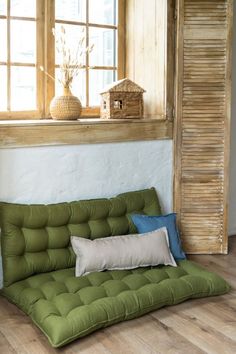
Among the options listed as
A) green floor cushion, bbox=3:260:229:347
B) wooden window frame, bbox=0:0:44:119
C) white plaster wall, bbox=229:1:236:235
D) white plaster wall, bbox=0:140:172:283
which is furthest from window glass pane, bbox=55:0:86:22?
green floor cushion, bbox=3:260:229:347

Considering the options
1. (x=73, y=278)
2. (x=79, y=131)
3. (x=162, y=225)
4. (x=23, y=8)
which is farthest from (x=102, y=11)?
(x=73, y=278)

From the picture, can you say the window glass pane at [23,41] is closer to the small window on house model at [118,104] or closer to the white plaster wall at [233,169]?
the small window on house model at [118,104]

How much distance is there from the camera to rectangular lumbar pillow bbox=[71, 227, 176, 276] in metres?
3.42

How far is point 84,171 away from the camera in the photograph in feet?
12.4

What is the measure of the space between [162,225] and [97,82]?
47.4 inches

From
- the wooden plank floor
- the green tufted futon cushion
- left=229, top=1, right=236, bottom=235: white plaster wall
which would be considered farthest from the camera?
left=229, top=1, right=236, bottom=235: white plaster wall

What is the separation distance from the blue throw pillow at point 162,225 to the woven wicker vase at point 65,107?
2.58 ft

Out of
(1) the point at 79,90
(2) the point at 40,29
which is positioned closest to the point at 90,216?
(1) the point at 79,90

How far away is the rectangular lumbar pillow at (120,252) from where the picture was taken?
3420mm

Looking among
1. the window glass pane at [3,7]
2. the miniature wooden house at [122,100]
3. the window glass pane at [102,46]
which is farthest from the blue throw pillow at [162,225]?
the window glass pane at [3,7]

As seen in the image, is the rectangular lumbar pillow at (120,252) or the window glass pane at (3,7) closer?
the rectangular lumbar pillow at (120,252)

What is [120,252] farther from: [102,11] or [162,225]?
[102,11]

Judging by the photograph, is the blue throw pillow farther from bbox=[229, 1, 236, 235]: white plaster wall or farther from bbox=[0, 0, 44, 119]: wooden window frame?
bbox=[229, 1, 236, 235]: white plaster wall

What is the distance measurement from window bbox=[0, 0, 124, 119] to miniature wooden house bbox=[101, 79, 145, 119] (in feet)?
0.78
